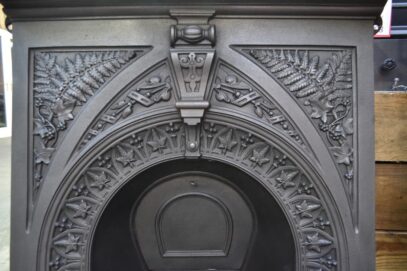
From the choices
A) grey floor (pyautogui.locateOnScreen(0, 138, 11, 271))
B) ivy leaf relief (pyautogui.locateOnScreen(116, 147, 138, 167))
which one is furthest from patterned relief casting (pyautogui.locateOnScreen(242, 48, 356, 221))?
grey floor (pyautogui.locateOnScreen(0, 138, 11, 271))

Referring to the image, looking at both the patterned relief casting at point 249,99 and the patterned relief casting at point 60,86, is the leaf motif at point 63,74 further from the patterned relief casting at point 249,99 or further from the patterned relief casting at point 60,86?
the patterned relief casting at point 249,99

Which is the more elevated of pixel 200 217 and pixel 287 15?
pixel 287 15

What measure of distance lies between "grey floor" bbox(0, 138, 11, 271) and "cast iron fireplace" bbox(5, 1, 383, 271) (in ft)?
2.35

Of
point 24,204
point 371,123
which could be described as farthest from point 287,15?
point 24,204

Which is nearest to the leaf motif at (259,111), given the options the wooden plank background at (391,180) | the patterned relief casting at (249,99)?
the patterned relief casting at (249,99)

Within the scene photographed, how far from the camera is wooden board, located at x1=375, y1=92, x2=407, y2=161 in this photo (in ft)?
4.38

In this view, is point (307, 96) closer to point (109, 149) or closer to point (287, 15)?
point (287, 15)

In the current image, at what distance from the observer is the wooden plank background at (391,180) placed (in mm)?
1338

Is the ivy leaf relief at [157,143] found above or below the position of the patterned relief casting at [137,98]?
below

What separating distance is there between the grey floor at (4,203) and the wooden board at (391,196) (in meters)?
1.62

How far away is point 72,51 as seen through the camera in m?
1.15

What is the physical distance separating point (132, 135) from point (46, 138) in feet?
0.90

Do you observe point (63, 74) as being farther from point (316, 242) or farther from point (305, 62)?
point (316, 242)

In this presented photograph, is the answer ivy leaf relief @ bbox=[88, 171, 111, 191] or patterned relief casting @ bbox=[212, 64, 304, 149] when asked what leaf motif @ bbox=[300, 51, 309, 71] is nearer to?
patterned relief casting @ bbox=[212, 64, 304, 149]
